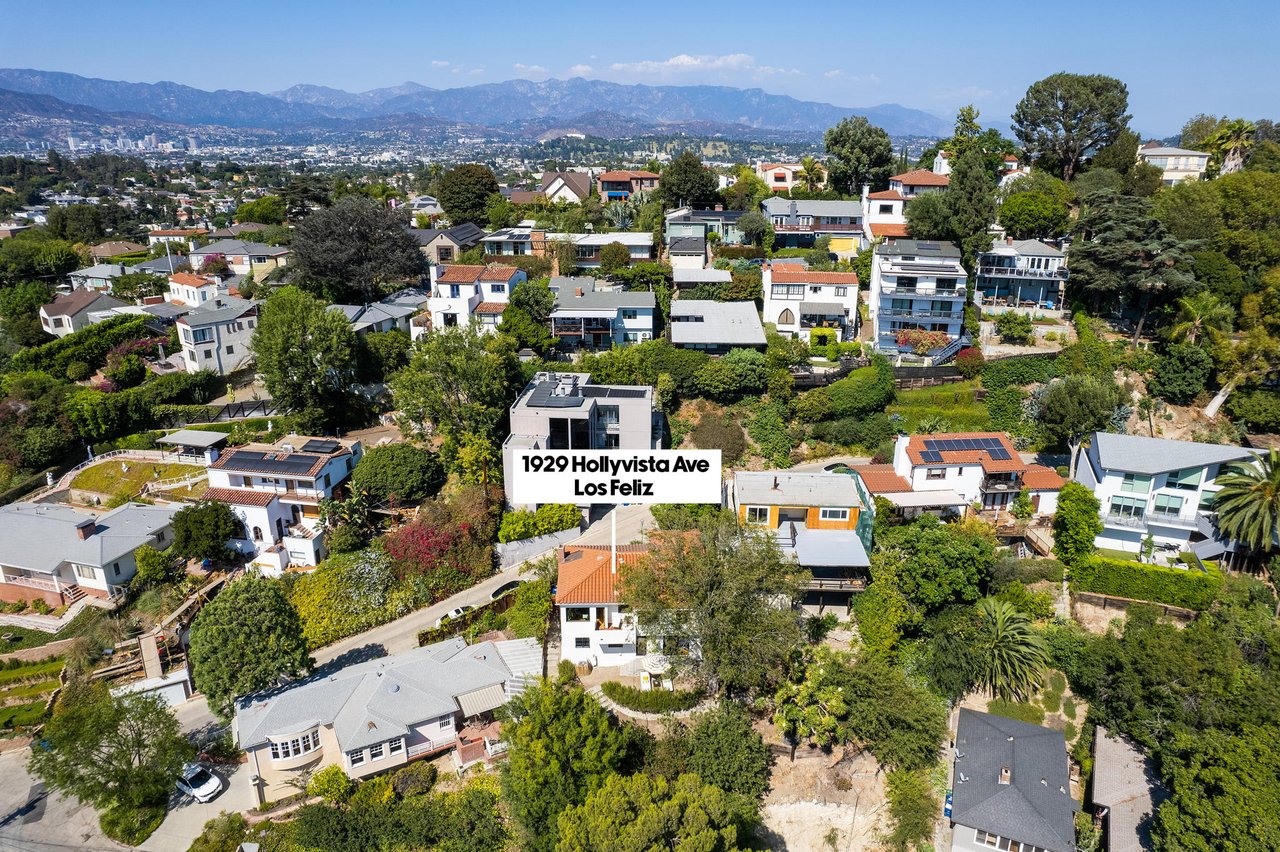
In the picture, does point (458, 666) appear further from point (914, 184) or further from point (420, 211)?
point (420, 211)

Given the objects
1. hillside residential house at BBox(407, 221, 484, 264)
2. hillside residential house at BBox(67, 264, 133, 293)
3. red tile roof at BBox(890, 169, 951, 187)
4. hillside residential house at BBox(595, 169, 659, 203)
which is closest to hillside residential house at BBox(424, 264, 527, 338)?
hillside residential house at BBox(407, 221, 484, 264)

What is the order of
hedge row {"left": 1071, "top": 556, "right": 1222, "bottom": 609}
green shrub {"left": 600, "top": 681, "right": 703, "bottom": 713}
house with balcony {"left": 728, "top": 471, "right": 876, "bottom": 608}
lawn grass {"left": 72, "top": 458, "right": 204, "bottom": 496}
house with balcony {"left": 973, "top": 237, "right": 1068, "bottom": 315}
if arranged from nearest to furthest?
green shrub {"left": 600, "top": 681, "right": 703, "bottom": 713}
hedge row {"left": 1071, "top": 556, "right": 1222, "bottom": 609}
house with balcony {"left": 728, "top": 471, "right": 876, "bottom": 608}
lawn grass {"left": 72, "top": 458, "right": 204, "bottom": 496}
house with balcony {"left": 973, "top": 237, "right": 1068, "bottom": 315}

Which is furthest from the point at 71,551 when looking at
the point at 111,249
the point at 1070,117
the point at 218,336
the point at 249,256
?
the point at 1070,117

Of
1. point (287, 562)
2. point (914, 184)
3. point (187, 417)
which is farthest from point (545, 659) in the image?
point (914, 184)

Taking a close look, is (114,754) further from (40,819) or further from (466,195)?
(466,195)

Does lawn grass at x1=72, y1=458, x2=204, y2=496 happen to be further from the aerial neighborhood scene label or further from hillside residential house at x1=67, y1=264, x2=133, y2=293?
hillside residential house at x1=67, y1=264, x2=133, y2=293

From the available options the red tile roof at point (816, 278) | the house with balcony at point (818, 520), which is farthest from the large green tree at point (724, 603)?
the red tile roof at point (816, 278)
